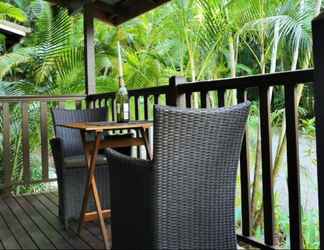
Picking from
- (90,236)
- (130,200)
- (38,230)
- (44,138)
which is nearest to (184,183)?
(130,200)

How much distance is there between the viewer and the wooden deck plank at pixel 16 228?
2630 mm

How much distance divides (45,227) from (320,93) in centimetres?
225

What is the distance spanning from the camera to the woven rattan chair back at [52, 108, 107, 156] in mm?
3334

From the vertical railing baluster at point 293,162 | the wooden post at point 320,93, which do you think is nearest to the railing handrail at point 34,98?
the vertical railing baluster at point 293,162

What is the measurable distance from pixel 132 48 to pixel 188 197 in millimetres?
7489

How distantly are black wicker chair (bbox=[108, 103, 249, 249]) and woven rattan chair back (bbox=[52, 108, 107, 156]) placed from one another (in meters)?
1.61

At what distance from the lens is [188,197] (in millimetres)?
1698

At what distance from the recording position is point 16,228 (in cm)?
299

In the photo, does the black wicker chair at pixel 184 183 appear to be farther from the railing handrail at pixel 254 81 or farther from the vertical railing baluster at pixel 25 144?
the vertical railing baluster at pixel 25 144

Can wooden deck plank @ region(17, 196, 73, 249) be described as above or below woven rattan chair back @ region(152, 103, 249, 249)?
below

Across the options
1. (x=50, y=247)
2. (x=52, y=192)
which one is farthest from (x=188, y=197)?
(x=52, y=192)

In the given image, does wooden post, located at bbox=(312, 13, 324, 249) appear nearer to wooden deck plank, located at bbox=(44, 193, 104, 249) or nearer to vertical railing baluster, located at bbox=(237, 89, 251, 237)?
vertical railing baluster, located at bbox=(237, 89, 251, 237)

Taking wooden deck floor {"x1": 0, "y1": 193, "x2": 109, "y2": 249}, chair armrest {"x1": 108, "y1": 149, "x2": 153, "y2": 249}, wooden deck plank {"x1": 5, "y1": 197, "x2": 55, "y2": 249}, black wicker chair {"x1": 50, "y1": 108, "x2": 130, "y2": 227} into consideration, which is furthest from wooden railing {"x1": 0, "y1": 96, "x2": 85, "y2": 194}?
chair armrest {"x1": 108, "y1": 149, "x2": 153, "y2": 249}

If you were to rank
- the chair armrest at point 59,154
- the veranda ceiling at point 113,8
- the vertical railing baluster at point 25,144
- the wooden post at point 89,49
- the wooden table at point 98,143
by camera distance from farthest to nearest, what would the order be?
1. the wooden post at point 89,49
2. the veranda ceiling at point 113,8
3. the vertical railing baluster at point 25,144
4. the chair armrest at point 59,154
5. the wooden table at point 98,143
